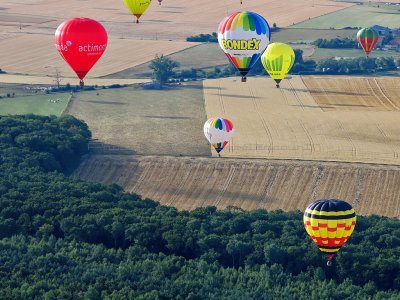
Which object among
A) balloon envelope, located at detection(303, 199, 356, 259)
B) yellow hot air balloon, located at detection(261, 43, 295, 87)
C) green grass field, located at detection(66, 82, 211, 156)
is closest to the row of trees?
green grass field, located at detection(66, 82, 211, 156)

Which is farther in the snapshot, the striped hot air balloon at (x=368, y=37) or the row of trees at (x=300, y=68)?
the row of trees at (x=300, y=68)

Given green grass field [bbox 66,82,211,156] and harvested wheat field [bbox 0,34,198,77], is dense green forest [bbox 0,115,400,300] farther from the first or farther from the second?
harvested wheat field [bbox 0,34,198,77]

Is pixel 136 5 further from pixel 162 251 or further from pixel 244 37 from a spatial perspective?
pixel 162 251

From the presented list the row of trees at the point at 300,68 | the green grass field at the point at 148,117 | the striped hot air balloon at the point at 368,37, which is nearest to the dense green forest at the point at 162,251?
the green grass field at the point at 148,117

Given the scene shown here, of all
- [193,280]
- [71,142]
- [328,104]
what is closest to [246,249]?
[193,280]

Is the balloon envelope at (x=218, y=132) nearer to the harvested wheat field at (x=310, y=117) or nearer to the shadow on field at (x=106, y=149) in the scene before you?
the harvested wheat field at (x=310, y=117)

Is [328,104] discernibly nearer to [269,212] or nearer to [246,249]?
[269,212]

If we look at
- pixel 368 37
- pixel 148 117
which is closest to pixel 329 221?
pixel 148 117
